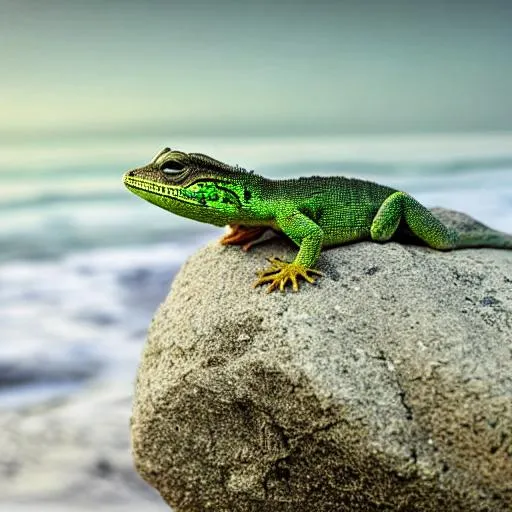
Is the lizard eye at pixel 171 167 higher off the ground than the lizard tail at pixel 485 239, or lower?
higher

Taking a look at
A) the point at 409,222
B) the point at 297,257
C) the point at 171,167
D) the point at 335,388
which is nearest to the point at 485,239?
the point at 409,222

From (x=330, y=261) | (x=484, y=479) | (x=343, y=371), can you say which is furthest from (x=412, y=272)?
(x=484, y=479)

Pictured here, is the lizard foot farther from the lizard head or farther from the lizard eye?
the lizard eye

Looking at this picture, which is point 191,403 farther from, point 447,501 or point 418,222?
point 418,222

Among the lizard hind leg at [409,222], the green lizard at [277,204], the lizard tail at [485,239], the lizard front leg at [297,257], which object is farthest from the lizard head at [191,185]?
the lizard tail at [485,239]

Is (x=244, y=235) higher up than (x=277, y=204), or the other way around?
(x=277, y=204)

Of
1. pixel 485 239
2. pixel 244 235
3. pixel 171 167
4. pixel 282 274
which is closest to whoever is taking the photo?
pixel 282 274

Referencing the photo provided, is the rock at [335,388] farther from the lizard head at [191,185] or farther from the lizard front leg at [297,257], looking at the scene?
the lizard head at [191,185]

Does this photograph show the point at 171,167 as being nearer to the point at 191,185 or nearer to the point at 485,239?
the point at 191,185
